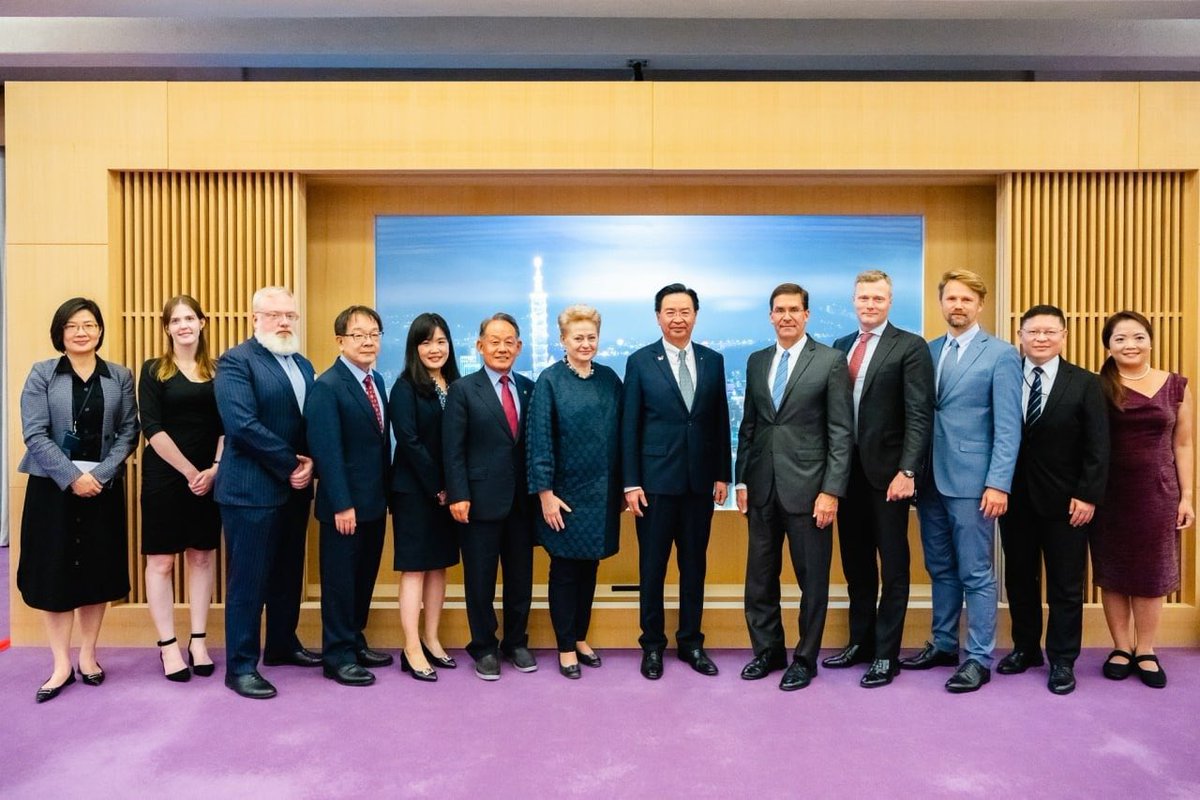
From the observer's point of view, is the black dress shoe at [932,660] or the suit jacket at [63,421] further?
the black dress shoe at [932,660]

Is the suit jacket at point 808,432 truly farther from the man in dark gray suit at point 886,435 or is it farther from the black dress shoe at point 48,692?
the black dress shoe at point 48,692

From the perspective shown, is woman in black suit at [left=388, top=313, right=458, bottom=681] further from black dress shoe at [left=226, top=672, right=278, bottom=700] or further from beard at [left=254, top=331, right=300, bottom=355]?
black dress shoe at [left=226, top=672, right=278, bottom=700]

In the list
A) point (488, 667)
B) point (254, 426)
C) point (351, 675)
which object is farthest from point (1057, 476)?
point (254, 426)

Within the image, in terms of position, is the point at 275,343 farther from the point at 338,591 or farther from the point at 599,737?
the point at 599,737

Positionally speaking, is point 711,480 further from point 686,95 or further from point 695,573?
point 686,95

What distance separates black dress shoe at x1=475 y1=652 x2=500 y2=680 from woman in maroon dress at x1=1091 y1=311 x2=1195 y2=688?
2.63 meters

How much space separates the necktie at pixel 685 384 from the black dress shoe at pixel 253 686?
6.76 feet

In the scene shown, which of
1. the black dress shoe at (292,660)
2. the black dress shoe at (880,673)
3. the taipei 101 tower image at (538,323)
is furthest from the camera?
the taipei 101 tower image at (538,323)

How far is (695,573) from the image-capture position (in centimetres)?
379

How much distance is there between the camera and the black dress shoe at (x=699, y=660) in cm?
376

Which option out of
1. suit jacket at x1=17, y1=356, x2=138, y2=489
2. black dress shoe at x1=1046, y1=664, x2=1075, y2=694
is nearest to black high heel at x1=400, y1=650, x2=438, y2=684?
suit jacket at x1=17, y1=356, x2=138, y2=489

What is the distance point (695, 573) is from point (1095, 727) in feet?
5.22

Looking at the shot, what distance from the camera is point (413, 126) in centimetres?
423

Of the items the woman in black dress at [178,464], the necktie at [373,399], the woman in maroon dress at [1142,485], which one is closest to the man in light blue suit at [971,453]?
the woman in maroon dress at [1142,485]
